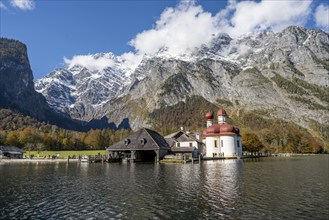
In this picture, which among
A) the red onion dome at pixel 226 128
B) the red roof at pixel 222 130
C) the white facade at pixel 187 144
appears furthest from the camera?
the red onion dome at pixel 226 128

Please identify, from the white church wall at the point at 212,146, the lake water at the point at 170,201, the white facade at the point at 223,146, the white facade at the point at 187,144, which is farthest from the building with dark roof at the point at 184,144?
the lake water at the point at 170,201

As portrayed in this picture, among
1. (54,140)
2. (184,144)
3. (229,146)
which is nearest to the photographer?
(184,144)

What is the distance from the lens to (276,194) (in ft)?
88.3

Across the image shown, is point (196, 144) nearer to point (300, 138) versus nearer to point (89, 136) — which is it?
point (300, 138)

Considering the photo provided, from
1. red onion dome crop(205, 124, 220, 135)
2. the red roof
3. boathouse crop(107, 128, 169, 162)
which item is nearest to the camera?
boathouse crop(107, 128, 169, 162)

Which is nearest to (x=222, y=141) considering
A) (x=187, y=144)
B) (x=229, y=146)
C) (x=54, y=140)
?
(x=229, y=146)

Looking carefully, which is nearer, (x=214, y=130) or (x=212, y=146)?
(x=212, y=146)

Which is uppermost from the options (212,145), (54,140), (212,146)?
(54,140)

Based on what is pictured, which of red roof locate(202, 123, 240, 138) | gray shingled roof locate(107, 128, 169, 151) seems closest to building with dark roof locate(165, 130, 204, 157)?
red roof locate(202, 123, 240, 138)

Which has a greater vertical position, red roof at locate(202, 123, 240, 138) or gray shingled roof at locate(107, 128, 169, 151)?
A: red roof at locate(202, 123, 240, 138)

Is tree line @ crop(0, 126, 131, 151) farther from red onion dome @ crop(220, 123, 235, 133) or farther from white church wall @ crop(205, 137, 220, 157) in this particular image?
red onion dome @ crop(220, 123, 235, 133)

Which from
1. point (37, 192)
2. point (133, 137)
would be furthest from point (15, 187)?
point (133, 137)

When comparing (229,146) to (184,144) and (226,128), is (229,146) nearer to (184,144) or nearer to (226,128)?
(226,128)

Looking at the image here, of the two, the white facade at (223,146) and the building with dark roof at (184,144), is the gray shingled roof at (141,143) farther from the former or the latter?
the white facade at (223,146)
